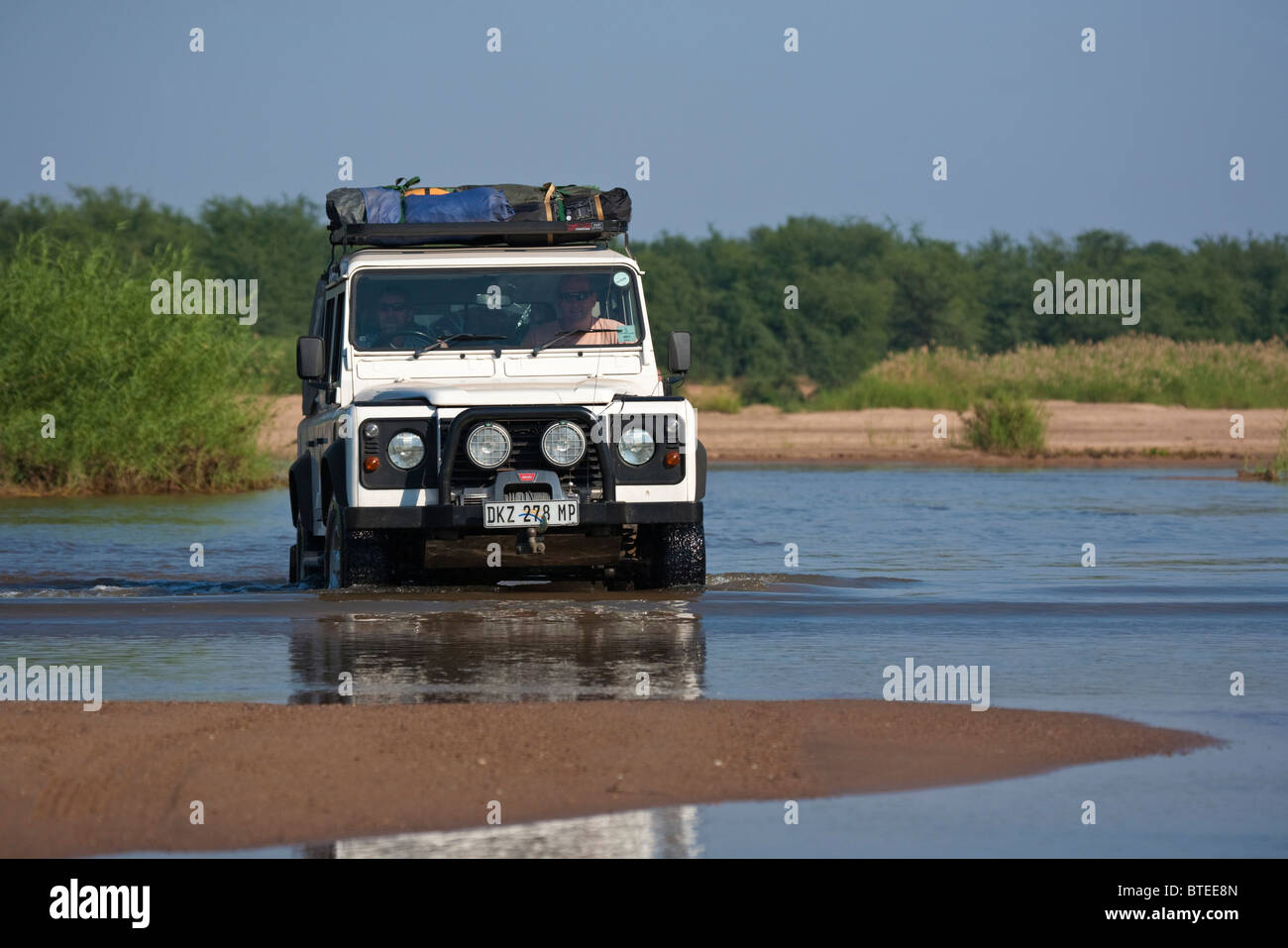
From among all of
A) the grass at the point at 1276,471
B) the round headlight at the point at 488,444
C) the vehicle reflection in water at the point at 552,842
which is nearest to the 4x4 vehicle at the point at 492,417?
the round headlight at the point at 488,444

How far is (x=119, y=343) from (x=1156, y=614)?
19.3 m

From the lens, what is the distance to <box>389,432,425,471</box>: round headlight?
12078 mm

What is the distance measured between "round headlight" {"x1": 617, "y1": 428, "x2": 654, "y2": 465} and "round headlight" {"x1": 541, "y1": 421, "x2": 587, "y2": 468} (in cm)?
32

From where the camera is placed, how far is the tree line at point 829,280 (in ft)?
210

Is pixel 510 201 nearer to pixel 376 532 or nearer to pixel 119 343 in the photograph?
pixel 376 532

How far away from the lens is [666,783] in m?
6.79

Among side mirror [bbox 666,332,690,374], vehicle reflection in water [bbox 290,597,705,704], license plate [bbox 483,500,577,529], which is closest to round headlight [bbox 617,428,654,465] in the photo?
license plate [bbox 483,500,577,529]

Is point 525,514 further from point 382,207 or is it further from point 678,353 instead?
point 382,207

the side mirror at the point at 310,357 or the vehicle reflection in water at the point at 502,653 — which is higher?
the side mirror at the point at 310,357

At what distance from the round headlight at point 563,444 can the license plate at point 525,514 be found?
0.34 metres

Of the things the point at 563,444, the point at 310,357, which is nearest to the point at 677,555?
the point at 563,444

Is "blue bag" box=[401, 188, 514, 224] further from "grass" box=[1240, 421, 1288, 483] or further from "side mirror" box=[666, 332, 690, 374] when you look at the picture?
"grass" box=[1240, 421, 1288, 483]

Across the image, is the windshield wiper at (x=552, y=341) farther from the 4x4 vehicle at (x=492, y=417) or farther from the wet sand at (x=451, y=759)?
the wet sand at (x=451, y=759)
